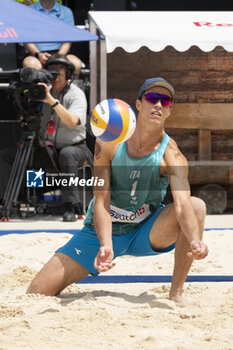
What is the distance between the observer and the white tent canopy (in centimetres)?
618

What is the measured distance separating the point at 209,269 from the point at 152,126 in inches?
54.5

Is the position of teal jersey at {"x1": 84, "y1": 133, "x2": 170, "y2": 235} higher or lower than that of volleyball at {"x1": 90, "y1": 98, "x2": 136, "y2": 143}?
lower

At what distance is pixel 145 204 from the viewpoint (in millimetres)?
3291

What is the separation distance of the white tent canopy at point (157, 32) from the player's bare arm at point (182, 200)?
3158 millimetres

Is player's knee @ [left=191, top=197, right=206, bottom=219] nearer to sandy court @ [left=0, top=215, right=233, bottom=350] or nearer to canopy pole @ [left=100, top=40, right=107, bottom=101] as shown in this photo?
sandy court @ [left=0, top=215, right=233, bottom=350]

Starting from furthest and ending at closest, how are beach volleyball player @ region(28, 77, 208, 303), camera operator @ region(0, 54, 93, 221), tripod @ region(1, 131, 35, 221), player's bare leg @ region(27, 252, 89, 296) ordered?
tripod @ region(1, 131, 35, 221), camera operator @ region(0, 54, 93, 221), player's bare leg @ region(27, 252, 89, 296), beach volleyball player @ region(28, 77, 208, 303)

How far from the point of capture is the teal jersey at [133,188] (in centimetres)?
314

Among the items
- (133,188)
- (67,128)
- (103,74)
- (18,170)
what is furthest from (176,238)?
(103,74)

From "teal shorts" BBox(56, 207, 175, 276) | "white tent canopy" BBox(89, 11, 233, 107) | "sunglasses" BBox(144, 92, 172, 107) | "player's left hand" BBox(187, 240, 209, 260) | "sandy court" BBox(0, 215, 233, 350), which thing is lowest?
"sandy court" BBox(0, 215, 233, 350)

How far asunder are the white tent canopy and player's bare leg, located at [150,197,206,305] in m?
3.30

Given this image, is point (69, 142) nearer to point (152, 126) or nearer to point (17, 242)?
point (17, 242)

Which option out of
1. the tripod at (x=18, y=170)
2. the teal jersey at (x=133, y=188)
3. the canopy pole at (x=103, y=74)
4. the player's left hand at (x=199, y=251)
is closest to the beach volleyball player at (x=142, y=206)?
the teal jersey at (x=133, y=188)

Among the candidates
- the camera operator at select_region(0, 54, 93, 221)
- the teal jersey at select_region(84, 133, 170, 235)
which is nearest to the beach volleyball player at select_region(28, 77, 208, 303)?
the teal jersey at select_region(84, 133, 170, 235)

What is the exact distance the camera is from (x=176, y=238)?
3.21 meters
